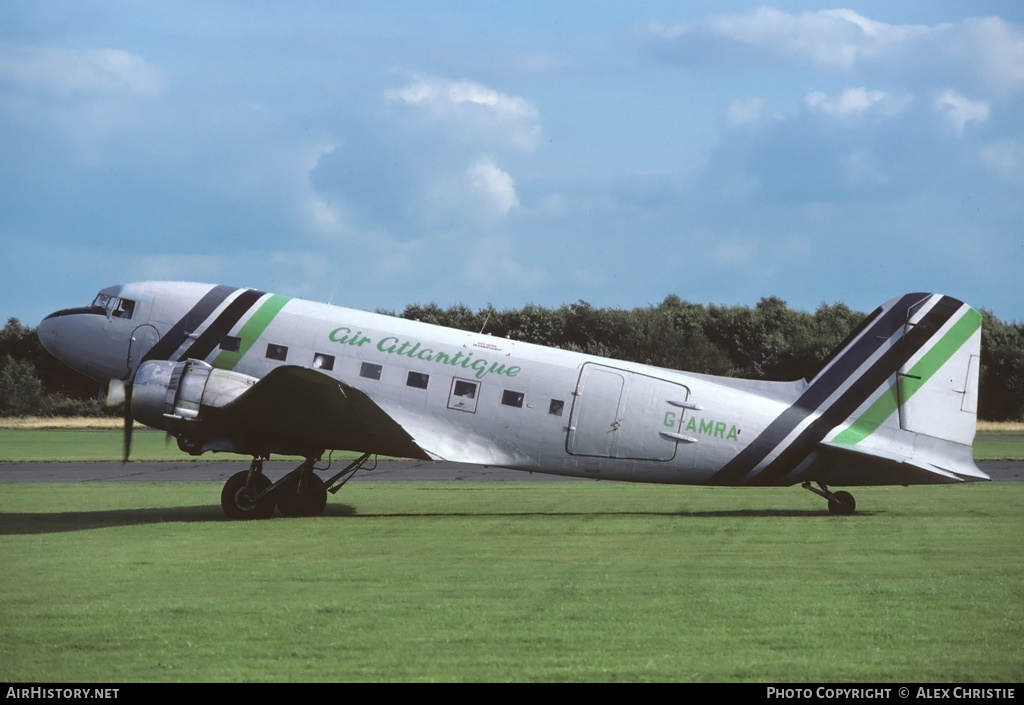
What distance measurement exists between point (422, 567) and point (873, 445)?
33.5 ft

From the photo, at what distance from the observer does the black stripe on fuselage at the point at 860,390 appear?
21.0 metres

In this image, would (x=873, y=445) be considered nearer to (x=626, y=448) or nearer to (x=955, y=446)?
(x=955, y=446)

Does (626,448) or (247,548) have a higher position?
(626,448)

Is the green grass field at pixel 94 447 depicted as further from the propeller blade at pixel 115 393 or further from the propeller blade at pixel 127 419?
the propeller blade at pixel 127 419

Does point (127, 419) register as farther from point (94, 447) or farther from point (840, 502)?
point (94, 447)

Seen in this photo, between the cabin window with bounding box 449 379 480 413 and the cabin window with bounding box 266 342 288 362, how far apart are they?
133 inches

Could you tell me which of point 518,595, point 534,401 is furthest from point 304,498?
point 518,595

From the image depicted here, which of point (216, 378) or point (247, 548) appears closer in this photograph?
point (247, 548)

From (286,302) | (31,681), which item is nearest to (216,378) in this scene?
(286,302)

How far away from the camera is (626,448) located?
21.1 metres

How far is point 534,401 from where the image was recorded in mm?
21234

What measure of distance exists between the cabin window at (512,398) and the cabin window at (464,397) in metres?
0.57

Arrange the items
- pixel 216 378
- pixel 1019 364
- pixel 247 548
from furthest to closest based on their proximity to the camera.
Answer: pixel 1019 364 → pixel 216 378 → pixel 247 548

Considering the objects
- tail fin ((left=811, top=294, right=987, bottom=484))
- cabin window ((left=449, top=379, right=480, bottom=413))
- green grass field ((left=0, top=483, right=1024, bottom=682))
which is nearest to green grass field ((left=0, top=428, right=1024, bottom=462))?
cabin window ((left=449, top=379, right=480, bottom=413))
